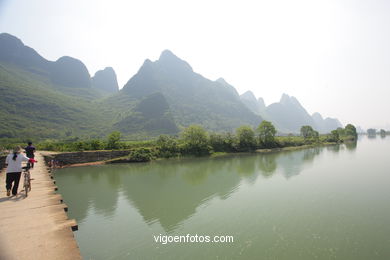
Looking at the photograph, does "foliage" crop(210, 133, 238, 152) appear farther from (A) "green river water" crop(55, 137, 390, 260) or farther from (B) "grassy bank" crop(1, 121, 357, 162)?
(A) "green river water" crop(55, 137, 390, 260)

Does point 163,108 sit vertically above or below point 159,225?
above

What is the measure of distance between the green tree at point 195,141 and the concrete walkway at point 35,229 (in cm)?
5136

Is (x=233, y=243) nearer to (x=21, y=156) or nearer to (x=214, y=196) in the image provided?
(x=214, y=196)

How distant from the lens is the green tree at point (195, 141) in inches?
2436

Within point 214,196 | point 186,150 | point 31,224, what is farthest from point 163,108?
point 31,224

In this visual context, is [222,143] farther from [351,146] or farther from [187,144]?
[351,146]

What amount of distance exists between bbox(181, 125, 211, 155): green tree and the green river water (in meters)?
32.9

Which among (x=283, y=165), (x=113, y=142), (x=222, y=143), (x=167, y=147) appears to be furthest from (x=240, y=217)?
(x=222, y=143)

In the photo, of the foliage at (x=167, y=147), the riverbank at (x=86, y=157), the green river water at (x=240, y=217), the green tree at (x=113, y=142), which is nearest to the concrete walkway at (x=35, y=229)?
the green river water at (x=240, y=217)

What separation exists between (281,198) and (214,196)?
6931mm

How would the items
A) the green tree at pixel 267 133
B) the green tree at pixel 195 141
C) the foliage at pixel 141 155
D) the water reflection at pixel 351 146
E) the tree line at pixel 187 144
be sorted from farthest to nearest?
1. the green tree at pixel 267 133
2. the water reflection at pixel 351 146
3. the green tree at pixel 195 141
4. the tree line at pixel 187 144
5. the foliage at pixel 141 155

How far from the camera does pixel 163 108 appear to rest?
612 ft

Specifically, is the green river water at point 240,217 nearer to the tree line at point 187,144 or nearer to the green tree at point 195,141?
the tree line at point 187,144

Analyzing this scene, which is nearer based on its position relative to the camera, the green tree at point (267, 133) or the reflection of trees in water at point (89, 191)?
the reflection of trees in water at point (89, 191)
